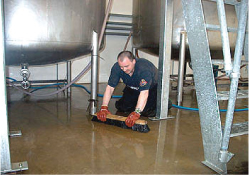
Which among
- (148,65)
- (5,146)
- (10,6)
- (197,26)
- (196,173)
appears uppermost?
(10,6)

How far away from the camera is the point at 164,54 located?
2123mm

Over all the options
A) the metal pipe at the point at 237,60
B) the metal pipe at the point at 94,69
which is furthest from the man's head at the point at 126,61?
the metal pipe at the point at 237,60

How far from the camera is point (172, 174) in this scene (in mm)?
1236

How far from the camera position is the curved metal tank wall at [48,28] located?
1.73 m

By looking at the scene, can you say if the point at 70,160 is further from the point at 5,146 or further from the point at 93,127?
the point at 93,127

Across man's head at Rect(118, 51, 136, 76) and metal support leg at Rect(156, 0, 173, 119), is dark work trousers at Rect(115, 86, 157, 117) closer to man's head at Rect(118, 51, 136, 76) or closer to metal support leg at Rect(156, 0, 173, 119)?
metal support leg at Rect(156, 0, 173, 119)

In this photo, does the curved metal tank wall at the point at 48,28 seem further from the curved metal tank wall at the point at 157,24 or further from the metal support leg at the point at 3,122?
the curved metal tank wall at the point at 157,24

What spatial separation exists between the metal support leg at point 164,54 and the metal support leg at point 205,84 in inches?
29.8

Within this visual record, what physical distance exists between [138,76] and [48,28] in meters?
0.84

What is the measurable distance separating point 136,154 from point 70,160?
394 mm

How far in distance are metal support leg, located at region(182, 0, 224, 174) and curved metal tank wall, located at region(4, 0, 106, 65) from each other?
39.9 inches

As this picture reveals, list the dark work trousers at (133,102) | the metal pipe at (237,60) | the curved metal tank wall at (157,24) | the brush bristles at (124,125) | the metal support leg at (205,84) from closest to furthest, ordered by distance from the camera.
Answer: the metal pipe at (237,60)
the metal support leg at (205,84)
the brush bristles at (124,125)
the dark work trousers at (133,102)
the curved metal tank wall at (157,24)

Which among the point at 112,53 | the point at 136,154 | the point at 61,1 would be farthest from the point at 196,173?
the point at 112,53

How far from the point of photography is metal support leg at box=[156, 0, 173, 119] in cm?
208
